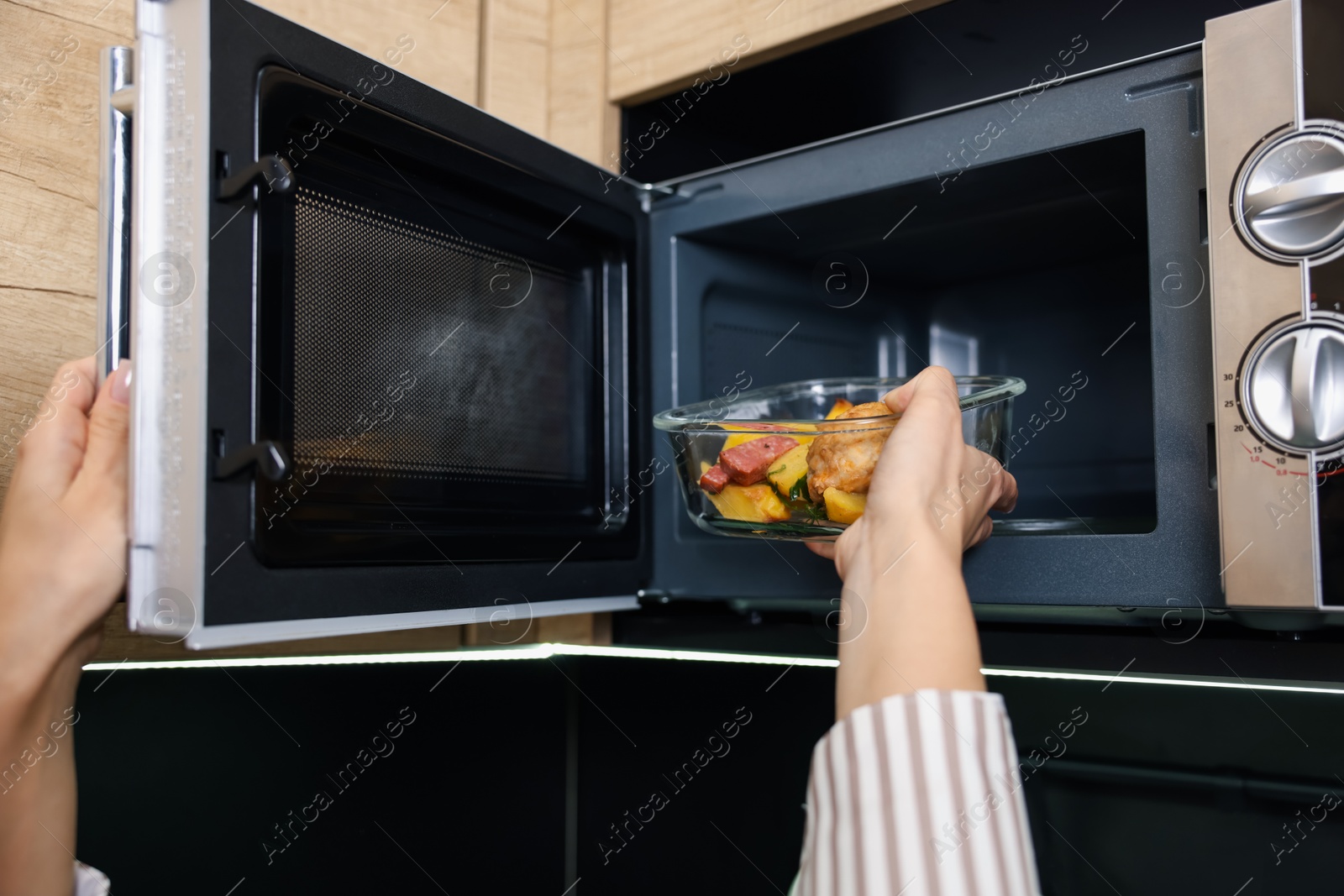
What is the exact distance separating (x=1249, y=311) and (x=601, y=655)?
600mm

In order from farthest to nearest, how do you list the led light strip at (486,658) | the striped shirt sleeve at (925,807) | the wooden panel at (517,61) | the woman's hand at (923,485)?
the wooden panel at (517,61), the led light strip at (486,658), the woman's hand at (923,485), the striped shirt sleeve at (925,807)

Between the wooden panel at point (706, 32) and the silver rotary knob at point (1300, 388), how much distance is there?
1.18 feet

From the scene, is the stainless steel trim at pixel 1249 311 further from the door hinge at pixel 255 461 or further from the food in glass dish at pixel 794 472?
the door hinge at pixel 255 461

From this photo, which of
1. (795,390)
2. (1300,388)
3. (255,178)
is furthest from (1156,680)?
(255,178)

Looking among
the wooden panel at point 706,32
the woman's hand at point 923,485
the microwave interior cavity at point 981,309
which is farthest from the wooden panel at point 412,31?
the woman's hand at point 923,485

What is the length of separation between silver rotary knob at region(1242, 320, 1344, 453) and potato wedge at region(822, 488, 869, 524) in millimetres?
213

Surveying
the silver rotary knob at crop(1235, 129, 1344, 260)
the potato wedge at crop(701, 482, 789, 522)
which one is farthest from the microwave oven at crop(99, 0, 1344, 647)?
the potato wedge at crop(701, 482, 789, 522)

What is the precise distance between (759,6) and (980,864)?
2.16 ft

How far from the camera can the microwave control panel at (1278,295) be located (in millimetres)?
498

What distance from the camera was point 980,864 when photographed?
0.42 metres

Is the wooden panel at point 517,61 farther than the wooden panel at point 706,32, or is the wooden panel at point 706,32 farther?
the wooden panel at point 517,61

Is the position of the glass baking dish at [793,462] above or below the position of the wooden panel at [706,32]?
below

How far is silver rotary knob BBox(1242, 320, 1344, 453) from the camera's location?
0.49 metres

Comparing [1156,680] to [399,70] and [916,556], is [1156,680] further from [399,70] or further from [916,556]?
[399,70]
